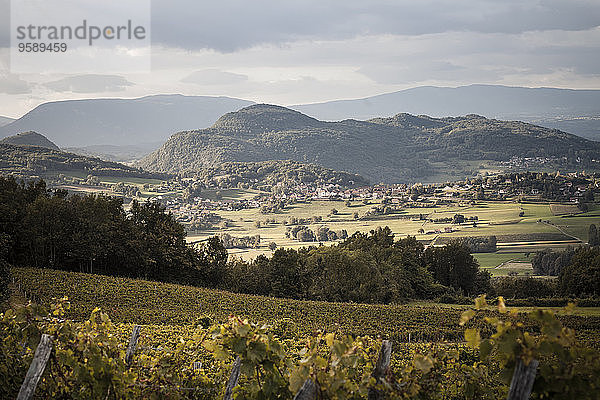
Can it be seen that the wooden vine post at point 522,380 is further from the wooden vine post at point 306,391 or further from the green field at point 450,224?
the green field at point 450,224

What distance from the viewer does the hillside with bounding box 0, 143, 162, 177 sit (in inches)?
5231

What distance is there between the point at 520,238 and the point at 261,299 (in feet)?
211

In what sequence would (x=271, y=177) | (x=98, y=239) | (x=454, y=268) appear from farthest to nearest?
(x=271, y=177) → (x=454, y=268) → (x=98, y=239)

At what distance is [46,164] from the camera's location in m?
140

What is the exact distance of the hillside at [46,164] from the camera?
13288 cm

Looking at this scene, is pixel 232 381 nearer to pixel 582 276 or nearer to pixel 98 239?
pixel 98 239

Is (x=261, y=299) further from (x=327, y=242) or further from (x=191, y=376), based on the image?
(x=327, y=242)

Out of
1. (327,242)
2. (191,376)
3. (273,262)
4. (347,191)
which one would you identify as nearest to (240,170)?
(347,191)

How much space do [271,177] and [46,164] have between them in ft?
264

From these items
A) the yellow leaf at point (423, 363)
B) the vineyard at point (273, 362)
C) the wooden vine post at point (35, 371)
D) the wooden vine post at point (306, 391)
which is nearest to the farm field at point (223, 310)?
the vineyard at point (273, 362)

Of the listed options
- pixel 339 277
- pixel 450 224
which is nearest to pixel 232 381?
pixel 339 277

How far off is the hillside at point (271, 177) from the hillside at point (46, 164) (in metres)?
31.5

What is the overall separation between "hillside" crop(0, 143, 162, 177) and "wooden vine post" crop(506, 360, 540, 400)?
145614 millimetres

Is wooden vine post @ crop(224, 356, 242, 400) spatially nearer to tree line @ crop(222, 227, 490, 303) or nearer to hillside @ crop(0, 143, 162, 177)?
tree line @ crop(222, 227, 490, 303)
